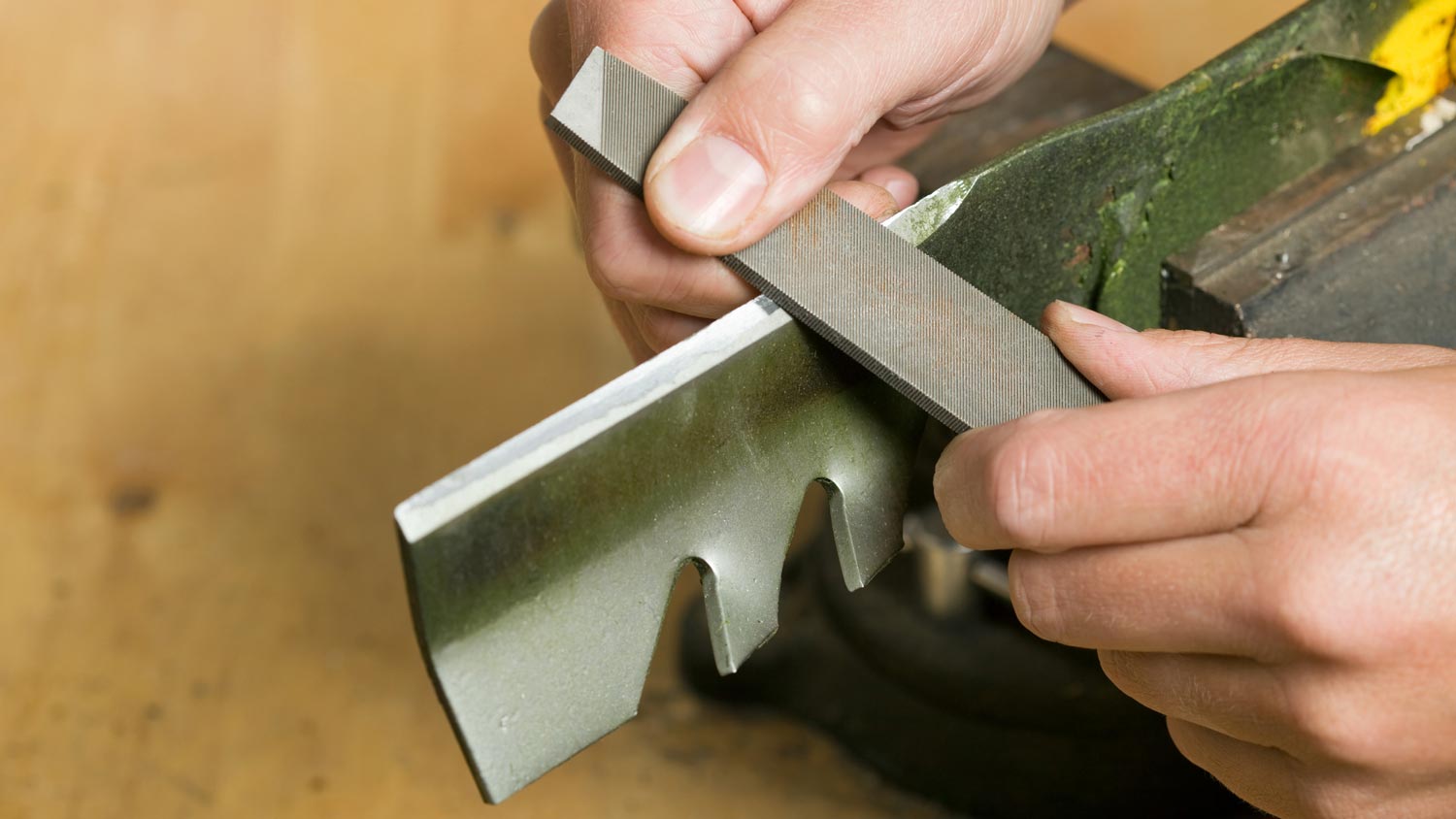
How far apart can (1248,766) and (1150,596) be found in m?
0.17

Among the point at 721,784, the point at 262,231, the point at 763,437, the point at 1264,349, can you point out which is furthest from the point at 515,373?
the point at 1264,349

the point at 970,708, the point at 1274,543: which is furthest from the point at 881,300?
the point at 970,708

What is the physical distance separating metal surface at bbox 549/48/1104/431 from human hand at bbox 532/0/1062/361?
24mm

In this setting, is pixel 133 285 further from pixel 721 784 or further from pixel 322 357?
pixel 721 784

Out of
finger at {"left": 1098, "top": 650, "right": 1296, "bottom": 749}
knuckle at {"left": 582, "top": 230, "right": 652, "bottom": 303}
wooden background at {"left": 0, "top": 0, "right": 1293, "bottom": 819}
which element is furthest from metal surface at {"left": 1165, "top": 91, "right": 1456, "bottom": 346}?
wooden background at {"left": 0, "top": 0, "right": 1293, "bottom": 819}

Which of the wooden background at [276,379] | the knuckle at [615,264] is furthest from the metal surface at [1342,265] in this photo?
the wooden background at [276,379]

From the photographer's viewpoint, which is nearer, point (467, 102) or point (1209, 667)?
point (1209, 667)

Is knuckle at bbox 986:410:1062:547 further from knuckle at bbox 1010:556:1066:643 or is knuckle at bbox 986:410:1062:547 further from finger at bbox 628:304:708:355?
finger at bbox 628:304:708:355

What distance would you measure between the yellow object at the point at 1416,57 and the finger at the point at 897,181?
351 mm

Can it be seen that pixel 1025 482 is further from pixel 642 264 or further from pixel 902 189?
pixel 902 189

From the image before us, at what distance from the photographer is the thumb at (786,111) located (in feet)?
2.61

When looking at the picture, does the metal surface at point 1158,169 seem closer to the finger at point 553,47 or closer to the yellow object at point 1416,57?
the yellow object at point 1416,57

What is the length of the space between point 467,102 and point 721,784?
1115 mm

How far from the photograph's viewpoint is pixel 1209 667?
730mm
